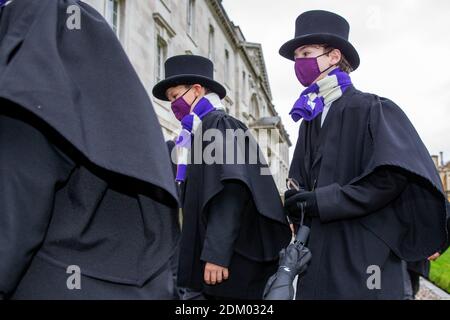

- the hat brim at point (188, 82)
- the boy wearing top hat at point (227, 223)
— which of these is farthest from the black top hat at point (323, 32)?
the hat brim at point (188, 82)

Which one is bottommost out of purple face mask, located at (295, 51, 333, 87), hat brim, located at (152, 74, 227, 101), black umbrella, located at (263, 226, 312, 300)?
black umbrella, located at (263, 226, 312, 300)

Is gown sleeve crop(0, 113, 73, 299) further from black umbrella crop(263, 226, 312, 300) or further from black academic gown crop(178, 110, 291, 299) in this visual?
black academic gown crop(178, 110, 291, 299)

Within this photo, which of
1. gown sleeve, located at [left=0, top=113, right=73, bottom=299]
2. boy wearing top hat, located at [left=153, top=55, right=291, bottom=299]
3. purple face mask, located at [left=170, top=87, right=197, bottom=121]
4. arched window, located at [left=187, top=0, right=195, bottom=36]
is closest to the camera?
gown sleeve, located at [left=0, top=113, right=73, bottom=299]

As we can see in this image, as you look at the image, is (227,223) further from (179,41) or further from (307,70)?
(179,41)

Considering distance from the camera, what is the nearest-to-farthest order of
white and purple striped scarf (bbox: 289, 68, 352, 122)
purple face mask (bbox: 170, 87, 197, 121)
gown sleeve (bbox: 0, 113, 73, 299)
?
gown sleeve (bbox: 0, 113, 73, 299) < white and purple striped scarf (bbox: 289, 68, 352, 122) < purple face mask (bbox: 170, 87, 197, 121)

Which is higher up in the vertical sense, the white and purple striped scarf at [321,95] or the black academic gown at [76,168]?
the white and purple striped scarf at [321,95]

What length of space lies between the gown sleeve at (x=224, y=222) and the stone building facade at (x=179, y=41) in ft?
33.0

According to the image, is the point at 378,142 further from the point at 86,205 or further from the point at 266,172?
the point at 86,205

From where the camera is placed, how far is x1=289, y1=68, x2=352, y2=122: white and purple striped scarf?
3018 millimetres

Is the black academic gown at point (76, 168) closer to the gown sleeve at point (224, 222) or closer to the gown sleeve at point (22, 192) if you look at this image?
the gown sleeve at point (22, 192)

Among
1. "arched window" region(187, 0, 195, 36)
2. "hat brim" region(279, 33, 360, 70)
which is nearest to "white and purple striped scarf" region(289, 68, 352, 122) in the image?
"hat brim" region(279, 33, 360, 70)

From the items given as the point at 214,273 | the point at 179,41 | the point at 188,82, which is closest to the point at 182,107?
the point at 188,82

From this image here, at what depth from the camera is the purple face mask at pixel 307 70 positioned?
3215 mm

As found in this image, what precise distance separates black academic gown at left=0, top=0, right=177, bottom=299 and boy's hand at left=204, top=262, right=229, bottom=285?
4.48ft
